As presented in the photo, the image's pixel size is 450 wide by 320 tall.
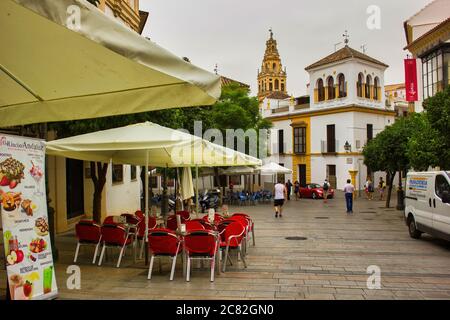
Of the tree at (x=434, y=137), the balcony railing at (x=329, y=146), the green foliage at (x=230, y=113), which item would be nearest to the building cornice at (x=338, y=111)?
the balcony railing at (x=329, y=146)

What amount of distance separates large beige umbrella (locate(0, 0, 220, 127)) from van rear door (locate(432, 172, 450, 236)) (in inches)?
304

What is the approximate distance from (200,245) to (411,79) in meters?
20.4

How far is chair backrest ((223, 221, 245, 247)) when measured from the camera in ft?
27.7

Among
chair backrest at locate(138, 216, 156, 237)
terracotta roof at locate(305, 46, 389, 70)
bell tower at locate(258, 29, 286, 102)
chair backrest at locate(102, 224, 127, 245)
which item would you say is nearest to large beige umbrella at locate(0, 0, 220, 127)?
chair backrest at locate(102, 224, 127, 245)

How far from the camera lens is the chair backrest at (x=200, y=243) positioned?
7.43m

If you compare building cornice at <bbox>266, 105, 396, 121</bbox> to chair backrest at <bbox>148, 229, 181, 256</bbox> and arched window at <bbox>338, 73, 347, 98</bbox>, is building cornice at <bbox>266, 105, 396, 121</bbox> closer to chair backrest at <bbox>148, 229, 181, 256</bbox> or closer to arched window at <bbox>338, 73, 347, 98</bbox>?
arched window at <bbox>338, 73, 347, 98</bbox>

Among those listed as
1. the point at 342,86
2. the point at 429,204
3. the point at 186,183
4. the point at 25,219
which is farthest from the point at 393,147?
the point at 342,86

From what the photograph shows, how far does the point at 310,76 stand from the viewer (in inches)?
1817

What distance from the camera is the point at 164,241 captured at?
752 cm

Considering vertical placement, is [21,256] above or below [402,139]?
below

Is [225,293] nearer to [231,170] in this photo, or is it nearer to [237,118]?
[231,170]

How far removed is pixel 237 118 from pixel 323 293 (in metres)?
24.4

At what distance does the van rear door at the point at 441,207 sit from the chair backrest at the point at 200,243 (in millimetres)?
5846
